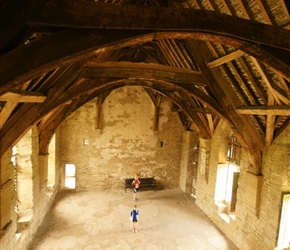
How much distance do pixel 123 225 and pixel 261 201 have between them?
12.5 feet

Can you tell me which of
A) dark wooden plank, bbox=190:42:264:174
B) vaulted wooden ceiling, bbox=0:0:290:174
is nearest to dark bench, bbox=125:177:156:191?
vaulted wooden ceiling, bbox=0:0:290:174

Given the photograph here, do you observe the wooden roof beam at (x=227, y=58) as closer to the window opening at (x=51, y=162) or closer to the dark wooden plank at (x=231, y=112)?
the dark wooden plank at (x=231, y=112)

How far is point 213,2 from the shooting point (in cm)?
352

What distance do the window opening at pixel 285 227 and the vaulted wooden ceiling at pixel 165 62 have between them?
0.79 metres

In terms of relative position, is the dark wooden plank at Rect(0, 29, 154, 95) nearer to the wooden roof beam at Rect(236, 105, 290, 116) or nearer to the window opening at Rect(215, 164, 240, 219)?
the wooden roof beam at Rect(236, 105, 290, 116)

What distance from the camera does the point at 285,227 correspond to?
15.3 ft

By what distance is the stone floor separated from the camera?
566 cm

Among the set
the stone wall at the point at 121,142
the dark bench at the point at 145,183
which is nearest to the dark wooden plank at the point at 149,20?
the stone wall at the point at 121,142

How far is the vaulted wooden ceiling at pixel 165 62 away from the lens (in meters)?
1.49

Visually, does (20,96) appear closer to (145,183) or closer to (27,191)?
(27,191)

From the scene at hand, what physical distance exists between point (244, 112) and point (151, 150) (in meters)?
5.29

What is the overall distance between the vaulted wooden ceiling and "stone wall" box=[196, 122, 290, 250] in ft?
0.75

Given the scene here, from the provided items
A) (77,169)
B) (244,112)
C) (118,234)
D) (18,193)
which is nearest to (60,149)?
(77,169)

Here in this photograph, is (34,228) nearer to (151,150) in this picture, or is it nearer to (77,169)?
(77,169)
